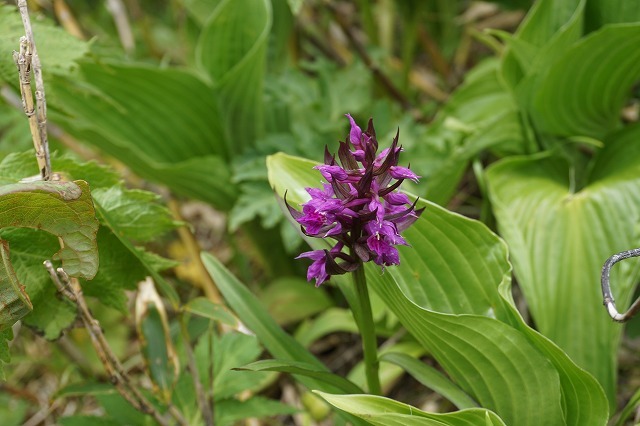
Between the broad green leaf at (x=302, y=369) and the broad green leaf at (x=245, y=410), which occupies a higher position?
the broad green leaf at (x=302, y=369)

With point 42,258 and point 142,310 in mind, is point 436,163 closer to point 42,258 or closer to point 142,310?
point 142,310

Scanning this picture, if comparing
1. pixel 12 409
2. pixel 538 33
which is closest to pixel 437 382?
pixel 538 33

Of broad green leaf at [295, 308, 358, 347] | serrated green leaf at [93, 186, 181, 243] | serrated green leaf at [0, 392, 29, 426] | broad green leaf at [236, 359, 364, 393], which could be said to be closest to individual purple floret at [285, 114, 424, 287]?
broad green leaf at [236, 359, 364, 393]

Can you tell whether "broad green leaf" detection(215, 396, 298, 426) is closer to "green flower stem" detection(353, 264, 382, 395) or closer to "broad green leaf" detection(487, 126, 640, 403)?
"green flower stem" detection(353, 264, 382, 395)

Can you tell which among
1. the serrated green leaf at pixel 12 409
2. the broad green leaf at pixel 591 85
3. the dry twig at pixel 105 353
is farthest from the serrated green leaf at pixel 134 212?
the broad green leaf at pixel 591 85

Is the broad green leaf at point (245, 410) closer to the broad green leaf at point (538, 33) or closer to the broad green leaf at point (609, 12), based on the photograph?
the broad green leaf at point (538, 33)
